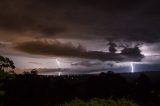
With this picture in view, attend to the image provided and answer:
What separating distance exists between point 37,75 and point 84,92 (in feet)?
33.1

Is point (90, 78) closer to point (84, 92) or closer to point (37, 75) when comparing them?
point (84, 92)

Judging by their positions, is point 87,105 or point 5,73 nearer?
point 5,73

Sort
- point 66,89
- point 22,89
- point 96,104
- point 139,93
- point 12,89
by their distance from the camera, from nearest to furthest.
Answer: point 96,104 → point 12,89 → point 22,89 → point 139,93 → point 66,89

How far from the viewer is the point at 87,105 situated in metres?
20.5

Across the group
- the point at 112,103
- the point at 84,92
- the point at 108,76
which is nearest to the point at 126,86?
the point at 108,76

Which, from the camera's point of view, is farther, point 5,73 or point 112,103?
point 112,103

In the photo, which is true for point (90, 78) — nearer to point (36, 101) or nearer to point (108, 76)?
point (108, 76)

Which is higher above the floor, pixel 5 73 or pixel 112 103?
pixel 5 73

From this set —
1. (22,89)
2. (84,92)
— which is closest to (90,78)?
(84,92)

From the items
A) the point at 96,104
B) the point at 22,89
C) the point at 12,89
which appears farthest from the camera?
the point at 22,89

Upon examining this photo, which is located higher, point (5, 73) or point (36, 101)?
point (5, 73)

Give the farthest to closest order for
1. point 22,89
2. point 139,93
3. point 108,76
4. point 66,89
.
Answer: point 66,89 < point 108,76 < point 139,93 < point 22,89

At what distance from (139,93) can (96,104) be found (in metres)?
35.6

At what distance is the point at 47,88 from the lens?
6044cm
